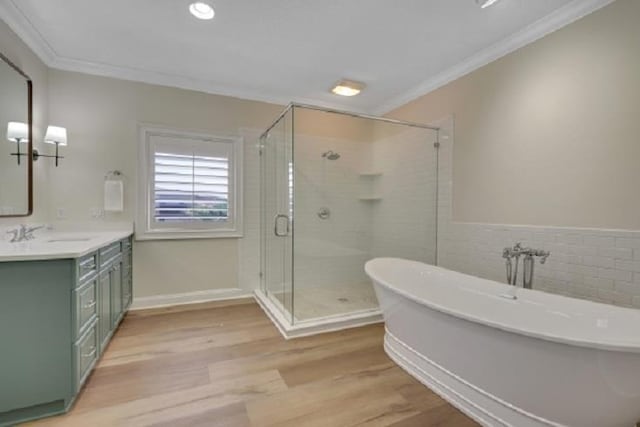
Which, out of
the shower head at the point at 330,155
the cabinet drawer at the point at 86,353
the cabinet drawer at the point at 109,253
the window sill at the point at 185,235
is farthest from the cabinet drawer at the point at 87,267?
the shower head at the point at 330,155

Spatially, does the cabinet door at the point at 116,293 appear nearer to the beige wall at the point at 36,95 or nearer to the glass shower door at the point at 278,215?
the beige wall at the point at 36,95

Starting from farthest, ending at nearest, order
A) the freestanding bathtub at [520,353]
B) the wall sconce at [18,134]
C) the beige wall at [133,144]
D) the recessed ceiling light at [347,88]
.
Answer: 1. the recessed ceiling light at [347,88]
2. the beige wall at [133,144]
3. the wall sconce at [18,134]
4. the freestanding bathtub at [520,353]

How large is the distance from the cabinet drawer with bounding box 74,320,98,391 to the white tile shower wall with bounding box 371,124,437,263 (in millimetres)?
2904

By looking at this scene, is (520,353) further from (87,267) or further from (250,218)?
(250,218)

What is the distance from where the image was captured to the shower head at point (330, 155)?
3.62 m

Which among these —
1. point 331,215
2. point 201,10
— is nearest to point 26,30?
point 201,10

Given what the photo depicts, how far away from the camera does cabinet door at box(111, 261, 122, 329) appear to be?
2.34 m

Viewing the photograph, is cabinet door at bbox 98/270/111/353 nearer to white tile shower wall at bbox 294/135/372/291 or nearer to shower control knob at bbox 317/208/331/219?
white tile shower wall at bbox 294/135/372/291

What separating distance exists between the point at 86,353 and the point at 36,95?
2.36 meters

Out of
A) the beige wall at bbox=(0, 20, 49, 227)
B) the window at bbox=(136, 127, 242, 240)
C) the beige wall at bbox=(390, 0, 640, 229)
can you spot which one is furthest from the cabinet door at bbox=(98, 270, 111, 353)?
the beige wall at bbox=(390, 0, 640, 229)

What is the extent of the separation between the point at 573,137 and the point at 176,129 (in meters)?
3.67

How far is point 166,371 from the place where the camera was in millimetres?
1994

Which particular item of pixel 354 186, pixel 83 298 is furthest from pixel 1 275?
pixel 354 186

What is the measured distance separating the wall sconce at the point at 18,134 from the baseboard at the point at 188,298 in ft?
5.69
